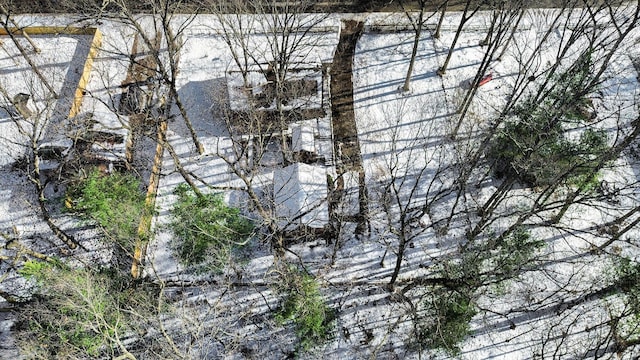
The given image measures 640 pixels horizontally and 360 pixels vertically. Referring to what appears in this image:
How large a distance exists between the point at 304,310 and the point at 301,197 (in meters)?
4.05

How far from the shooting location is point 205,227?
19.2m

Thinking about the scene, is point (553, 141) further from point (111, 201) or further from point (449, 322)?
point (111, 201)

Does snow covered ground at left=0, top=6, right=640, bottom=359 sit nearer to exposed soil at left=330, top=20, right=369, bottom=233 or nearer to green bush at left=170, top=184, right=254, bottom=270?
exposed soil at left=330, top=20, right=369, bottom=233

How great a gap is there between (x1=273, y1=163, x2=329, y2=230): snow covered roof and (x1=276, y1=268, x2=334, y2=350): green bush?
80.7 inches

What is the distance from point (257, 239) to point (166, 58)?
9.56 meters

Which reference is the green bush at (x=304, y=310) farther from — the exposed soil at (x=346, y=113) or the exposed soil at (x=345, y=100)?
the exposed soil at (x=345, y=100)

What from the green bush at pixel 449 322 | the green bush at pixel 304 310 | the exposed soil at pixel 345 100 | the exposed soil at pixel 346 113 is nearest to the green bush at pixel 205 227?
the green bush at pixel 304 310

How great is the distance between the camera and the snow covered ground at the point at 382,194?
18.3 m

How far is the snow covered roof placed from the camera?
19219mm

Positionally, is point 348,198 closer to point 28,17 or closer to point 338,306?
point 338,306

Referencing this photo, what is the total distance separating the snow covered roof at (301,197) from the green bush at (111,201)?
518 centimetres

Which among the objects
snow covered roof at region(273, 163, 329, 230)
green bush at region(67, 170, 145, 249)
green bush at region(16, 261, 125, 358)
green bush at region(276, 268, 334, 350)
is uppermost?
green bush at region(67, 170, 145, 249)

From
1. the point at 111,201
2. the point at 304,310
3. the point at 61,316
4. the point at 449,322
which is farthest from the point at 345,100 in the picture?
the point at 61,316

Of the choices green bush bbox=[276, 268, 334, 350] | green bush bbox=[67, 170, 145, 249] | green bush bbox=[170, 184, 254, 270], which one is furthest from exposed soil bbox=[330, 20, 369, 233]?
green bush bbox=[67, 170, 145, 249]
